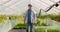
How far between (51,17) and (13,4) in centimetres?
50

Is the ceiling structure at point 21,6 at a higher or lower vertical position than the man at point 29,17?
higher

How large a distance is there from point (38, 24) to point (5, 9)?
0.44m

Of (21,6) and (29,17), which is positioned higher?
(21,6)

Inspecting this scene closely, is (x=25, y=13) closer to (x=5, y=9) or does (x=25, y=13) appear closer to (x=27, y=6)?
(x=27, y=6)

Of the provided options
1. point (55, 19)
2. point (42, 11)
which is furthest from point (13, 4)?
point (55, 19)

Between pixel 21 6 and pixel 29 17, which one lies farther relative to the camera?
pixel 21 6

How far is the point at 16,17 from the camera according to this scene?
8.78 ft

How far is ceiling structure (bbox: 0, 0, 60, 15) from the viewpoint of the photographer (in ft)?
8.82

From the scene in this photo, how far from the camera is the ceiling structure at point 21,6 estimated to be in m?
2.69

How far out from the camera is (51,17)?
2.71 m

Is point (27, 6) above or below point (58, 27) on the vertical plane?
above

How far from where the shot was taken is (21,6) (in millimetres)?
2721

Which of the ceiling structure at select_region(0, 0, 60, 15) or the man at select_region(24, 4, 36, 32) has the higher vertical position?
the ceiling structure at select_region(0, 0, 60, 15)

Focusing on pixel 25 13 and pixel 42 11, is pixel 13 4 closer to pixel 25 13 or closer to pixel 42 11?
pixel 25 13
